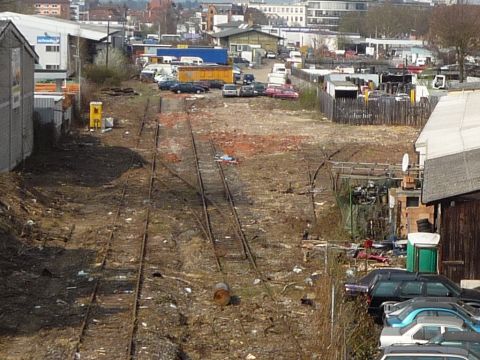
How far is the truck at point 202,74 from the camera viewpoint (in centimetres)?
6188

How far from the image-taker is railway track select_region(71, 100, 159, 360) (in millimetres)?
11984

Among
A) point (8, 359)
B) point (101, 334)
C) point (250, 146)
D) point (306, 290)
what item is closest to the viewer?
point (8, 359)

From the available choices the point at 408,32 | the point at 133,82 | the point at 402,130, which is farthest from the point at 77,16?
the point at 402,130

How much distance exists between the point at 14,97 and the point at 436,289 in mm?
15208

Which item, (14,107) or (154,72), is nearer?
(14,107)

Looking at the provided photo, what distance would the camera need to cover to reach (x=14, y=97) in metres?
25.2

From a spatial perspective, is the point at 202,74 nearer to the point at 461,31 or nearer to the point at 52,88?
the point at 461,31

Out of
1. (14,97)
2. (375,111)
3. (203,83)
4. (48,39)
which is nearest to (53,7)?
(203,83)

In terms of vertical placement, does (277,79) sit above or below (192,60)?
below

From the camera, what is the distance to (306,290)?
49.3 feet

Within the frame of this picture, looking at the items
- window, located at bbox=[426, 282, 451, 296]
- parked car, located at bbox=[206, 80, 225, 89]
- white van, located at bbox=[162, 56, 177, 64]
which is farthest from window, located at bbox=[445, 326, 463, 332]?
white van, located at bbox=[162, 56, 177, 64]

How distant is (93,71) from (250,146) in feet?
83.2

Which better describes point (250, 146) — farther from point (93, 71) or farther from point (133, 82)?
point (133, 82)

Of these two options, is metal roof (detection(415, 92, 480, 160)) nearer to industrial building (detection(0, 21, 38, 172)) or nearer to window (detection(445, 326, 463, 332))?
window (detection(445, 326, 463, 332))
